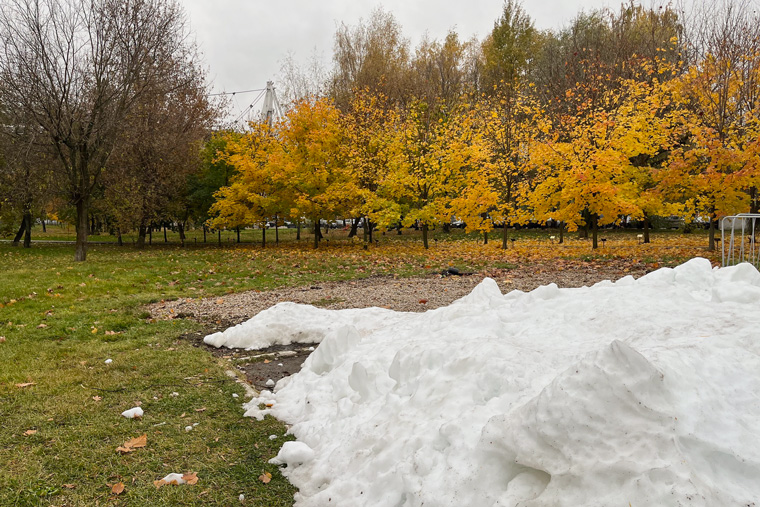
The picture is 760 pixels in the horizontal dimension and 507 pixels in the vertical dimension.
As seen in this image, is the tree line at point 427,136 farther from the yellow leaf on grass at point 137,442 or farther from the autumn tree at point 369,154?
the yellow leaf on grass at point 137,442

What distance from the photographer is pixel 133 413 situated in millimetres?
4145

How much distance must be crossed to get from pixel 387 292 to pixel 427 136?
13.2 metres

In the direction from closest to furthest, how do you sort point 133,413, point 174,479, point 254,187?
point 174,479 < point 133,413 < point 254,187

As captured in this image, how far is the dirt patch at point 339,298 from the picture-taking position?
19.3ft

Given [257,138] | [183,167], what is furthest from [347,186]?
[183,167]

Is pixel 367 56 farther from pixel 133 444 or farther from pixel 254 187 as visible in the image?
pixel 133 444

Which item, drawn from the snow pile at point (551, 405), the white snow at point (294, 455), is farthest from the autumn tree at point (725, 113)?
the white snow at point (294, 455)

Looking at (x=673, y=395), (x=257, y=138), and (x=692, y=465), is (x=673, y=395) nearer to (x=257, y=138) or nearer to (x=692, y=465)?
(x=692, y=465)

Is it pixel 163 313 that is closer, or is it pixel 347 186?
pixel 163 313

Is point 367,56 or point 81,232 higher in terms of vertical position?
point 367,56

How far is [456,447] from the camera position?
2.78 metres

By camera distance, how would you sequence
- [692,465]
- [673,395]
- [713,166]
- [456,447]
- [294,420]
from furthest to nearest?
[713,166]
[294,420]
[456,447]
[673,395]
[692,465]

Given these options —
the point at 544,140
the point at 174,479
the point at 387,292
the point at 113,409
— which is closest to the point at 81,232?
the point at 387,292

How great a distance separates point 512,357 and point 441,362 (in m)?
0.54
